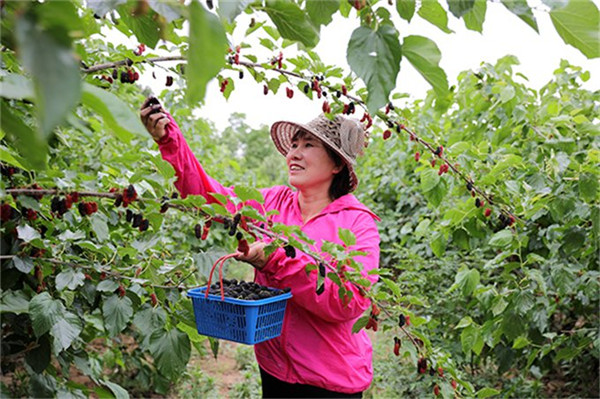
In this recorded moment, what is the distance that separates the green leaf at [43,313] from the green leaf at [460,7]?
3.62 ft

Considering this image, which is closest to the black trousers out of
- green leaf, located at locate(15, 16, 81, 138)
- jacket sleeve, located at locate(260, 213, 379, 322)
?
jacket sleeve, located at locate(260, 213, 379, 322)

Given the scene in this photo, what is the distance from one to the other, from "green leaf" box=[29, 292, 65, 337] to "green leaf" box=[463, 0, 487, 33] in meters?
1.09

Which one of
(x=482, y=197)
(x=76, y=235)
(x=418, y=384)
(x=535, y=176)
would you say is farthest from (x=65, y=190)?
(x=418, y=384)

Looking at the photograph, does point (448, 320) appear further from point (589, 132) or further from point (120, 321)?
point (120, 321)

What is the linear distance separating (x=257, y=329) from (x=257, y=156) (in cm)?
1665

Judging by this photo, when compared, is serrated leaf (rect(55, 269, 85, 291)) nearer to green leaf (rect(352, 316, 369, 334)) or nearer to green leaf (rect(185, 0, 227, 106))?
green leaf (rect(352, 316, 369, 334))

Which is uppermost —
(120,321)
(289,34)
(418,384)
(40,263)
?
(289,34)

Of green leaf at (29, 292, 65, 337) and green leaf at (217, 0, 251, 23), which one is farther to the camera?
green leaf at (29, 292, 65, 337)

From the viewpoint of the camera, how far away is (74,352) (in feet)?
4.91

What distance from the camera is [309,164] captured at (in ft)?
6.55

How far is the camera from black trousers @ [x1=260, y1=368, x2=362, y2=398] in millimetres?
1790

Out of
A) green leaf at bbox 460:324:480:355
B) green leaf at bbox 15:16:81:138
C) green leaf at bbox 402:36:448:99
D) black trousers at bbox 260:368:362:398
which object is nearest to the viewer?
green leaf at bbox 15:16:81:138

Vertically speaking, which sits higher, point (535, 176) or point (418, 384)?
point (535, 176)

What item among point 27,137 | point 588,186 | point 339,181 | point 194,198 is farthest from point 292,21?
point 588,186
